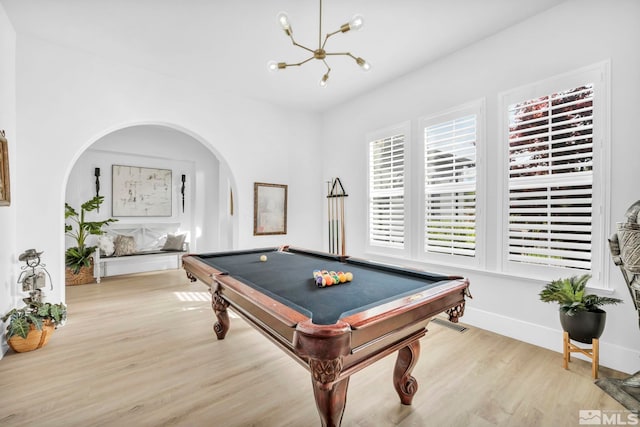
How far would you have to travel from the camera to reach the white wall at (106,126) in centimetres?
289

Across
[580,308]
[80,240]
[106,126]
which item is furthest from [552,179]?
[80,240]

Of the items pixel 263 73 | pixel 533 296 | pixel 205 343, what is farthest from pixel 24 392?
pixel 533 296

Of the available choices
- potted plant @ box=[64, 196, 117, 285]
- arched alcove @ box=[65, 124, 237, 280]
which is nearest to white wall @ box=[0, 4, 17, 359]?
potted plant @ box=[64, 196, 117, 285]

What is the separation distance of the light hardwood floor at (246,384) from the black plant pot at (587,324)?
29cm

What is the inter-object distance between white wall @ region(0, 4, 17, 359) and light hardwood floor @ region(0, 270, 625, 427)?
0.56 meters

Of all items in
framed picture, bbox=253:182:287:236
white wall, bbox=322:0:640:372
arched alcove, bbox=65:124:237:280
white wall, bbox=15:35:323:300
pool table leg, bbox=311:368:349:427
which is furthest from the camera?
arched alcove, bbox=65:124:237:280

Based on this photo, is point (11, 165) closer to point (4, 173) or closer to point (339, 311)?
point (4, 173)

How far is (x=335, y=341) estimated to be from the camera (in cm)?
107

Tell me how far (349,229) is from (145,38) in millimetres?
3534

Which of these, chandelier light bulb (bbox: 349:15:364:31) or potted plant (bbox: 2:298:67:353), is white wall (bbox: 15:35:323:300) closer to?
potted plant (bbox: 2:298:67:353)

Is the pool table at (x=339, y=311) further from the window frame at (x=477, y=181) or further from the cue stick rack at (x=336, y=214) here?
the cue stick rack at (x=336, y=214)

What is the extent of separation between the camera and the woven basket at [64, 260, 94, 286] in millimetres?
4658

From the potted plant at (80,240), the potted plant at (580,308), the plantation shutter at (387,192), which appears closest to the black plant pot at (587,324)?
the potted plant at (580,308)

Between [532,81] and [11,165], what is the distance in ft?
16.6
